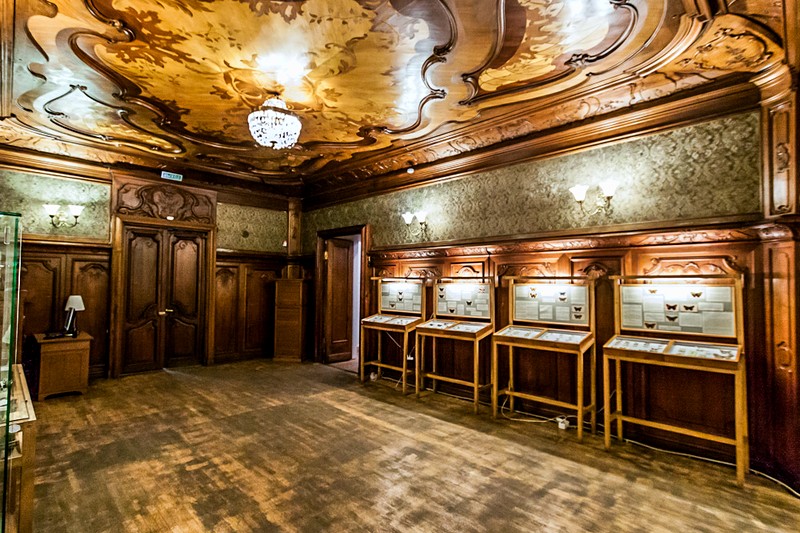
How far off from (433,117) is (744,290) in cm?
350

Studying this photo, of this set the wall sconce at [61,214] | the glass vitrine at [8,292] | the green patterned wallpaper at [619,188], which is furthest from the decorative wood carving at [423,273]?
the wall sconce at [61,214]

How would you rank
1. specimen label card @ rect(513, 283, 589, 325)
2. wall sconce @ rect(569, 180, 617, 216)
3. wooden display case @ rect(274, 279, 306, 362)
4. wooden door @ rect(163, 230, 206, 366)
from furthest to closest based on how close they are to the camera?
wooden display case @ rect(274, 279, 306, 362) → wooden door @ rect(163, 230, 206, 366) → specimen label card @ rect(513, 283, 589, 325) → wall sconce @ rect(569, 180, 617, 216)

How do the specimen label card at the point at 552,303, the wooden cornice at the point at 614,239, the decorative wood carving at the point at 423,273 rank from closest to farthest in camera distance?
1. the wooden cornice at the point at 614,239
2. the specimen label card at the point at 552,303
3. the decorative wood carving at the point at 423,273

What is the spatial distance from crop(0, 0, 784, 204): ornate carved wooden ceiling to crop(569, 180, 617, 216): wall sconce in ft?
2.55

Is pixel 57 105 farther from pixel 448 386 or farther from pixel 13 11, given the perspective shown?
pixel 448 386

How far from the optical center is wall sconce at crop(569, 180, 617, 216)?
4.21m

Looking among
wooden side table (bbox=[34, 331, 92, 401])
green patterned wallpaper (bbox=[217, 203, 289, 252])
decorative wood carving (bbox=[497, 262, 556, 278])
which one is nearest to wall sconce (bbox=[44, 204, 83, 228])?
wooden side table (bbox=[34, 331, 92, 401])

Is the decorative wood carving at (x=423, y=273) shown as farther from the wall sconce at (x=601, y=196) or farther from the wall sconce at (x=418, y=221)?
the wall sconce at (x=601, y=196)

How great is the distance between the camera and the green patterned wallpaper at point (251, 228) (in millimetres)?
7520

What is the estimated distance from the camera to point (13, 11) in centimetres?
282

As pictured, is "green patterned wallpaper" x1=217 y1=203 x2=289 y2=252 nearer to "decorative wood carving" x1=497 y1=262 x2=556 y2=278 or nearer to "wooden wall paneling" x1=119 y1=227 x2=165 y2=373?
"wooden wall paneling" x1=119 y1=227 x2=165 y2=373

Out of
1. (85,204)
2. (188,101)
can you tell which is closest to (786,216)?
(188,101)

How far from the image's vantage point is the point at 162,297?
681 centimetres

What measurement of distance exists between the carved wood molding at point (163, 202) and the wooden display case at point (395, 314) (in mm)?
3504
